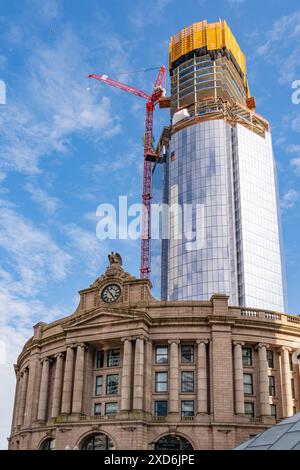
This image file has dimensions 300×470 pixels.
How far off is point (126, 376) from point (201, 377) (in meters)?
8.68

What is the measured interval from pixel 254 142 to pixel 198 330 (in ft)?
456

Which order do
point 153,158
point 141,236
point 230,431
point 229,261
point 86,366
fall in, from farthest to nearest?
point 153,158 < point 141,236 < point 229,261 < point 86,366 < point 230,431

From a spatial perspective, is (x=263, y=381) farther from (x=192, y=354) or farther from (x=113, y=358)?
(x=113, y=358)

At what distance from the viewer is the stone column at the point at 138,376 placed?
193 ft

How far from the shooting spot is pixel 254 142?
190 meters

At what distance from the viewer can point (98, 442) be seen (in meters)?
60.2

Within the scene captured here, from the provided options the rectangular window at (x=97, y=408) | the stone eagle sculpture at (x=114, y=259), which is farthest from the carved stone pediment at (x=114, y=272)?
the rectangular window at (x=97, y=408)

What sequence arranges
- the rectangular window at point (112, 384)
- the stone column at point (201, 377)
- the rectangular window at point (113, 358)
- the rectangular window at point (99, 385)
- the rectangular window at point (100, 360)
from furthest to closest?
the rectangular window at point (100, 360), the rectangular window at point (113, 358), the rectangular window at point (99, 385), the rectangular window at point (112, 384), the stone column at point (201, 377)

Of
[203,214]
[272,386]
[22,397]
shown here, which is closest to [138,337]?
[272,386]

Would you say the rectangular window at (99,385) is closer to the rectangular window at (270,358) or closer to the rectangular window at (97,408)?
the rectangular window at (97,408)

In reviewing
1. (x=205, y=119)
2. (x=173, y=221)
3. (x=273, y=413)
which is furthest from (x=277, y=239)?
(x=273, y=413)

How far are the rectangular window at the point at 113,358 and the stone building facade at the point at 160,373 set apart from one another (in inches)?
5.7

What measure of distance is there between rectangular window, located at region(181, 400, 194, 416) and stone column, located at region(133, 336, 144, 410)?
5.06m

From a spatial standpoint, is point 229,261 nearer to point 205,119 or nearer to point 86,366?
point 205,119
